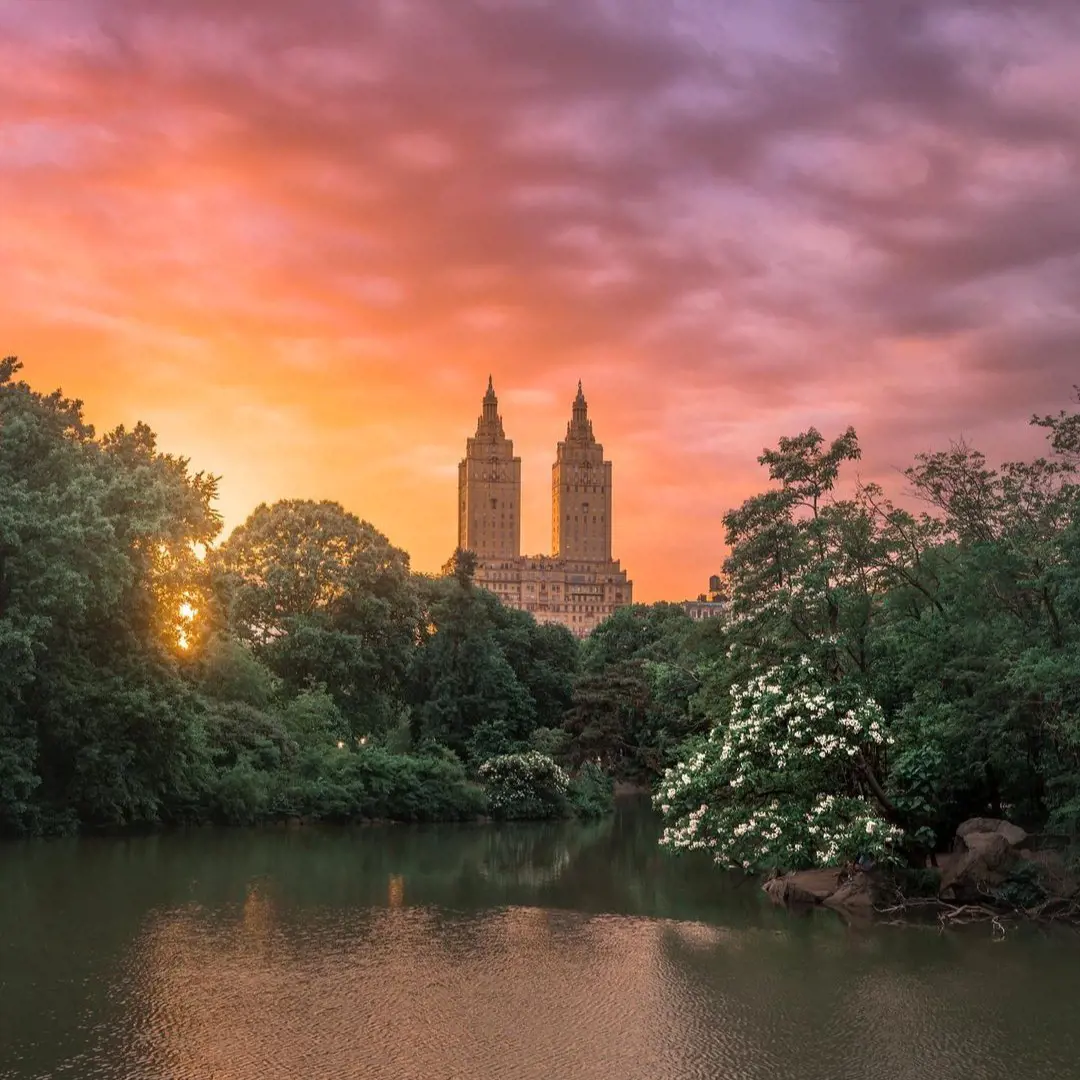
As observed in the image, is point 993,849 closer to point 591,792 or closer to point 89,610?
point 89,610

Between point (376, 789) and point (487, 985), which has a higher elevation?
point (376, 789)

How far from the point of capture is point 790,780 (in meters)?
22.2

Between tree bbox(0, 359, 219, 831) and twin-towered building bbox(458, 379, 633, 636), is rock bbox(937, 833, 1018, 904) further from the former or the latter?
twin-towered building bbox(458, 379, 633, 636)

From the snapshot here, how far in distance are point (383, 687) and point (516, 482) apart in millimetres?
148895

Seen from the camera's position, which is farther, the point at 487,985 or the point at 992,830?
the point at 992,830

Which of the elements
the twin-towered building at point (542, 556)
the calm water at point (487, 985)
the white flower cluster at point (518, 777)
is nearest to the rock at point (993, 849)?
the calm water at point (487, 985)

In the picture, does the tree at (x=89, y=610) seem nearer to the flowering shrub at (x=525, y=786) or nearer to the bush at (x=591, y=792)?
the flowering shrub at (x=525, y=786)

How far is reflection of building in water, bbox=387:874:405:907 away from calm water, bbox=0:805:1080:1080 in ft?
0.37

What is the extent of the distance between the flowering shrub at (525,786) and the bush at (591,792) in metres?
0.88

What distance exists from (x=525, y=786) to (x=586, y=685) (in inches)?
304

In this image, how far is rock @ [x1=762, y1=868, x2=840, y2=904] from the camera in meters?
23.0

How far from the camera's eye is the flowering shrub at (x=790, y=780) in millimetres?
21031

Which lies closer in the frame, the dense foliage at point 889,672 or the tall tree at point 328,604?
the dense foliage at point 889,672

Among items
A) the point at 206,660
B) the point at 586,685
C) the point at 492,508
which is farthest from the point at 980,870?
the point at 492,508
